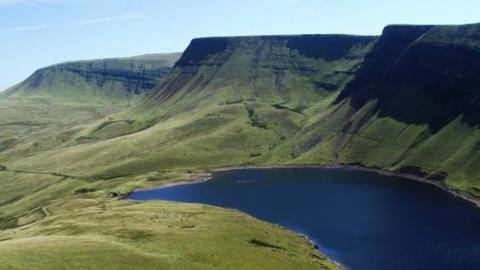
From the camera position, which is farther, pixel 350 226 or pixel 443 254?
pixel 350 226

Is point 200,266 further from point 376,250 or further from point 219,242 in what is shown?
point 376,250

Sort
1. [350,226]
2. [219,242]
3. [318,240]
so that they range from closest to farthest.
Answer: [219,242]
[318,240]
[350,226]

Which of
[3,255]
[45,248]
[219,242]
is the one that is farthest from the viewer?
[219,242]

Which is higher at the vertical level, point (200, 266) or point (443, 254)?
point (200, 266)

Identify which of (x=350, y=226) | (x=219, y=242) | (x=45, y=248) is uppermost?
(x=45, y=248)

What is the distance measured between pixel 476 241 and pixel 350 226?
143 ft

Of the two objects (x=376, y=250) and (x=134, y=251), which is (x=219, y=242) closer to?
(x=134, y=251)

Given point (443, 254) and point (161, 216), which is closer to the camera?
point (443, 254)

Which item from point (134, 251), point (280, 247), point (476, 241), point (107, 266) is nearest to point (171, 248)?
point (134, 251)

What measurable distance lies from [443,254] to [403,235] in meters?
22.7

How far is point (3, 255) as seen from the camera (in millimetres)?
113188

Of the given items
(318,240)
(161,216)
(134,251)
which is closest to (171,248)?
(134,251)

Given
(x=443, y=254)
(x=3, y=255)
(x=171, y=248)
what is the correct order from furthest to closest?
(x=443, y=254) < (x=171, y=248) < (x=3, y=255)

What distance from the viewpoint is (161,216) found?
185500mm
